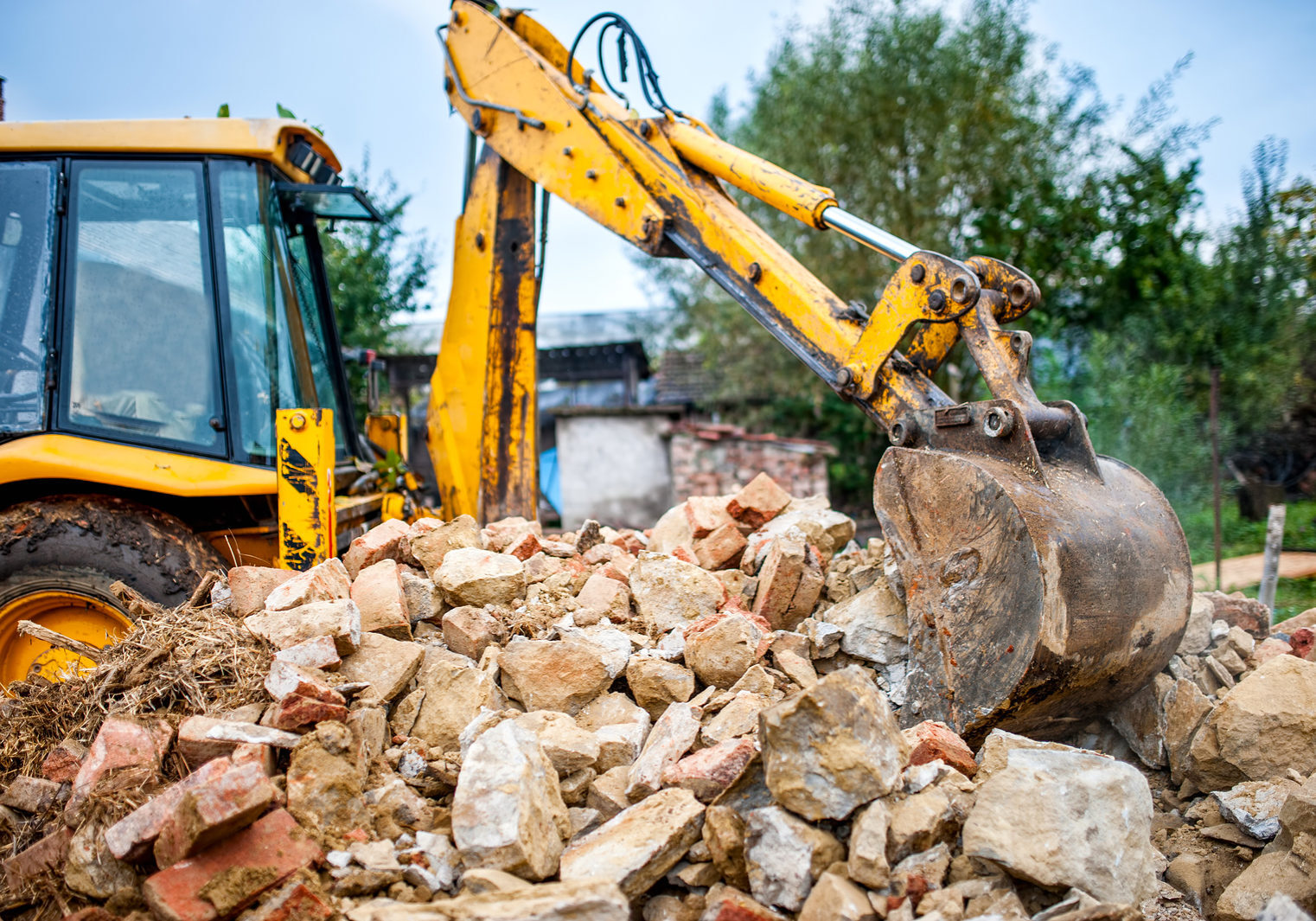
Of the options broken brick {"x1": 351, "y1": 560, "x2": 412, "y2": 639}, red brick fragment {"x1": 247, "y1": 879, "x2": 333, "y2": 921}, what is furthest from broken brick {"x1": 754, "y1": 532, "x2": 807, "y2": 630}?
red brick fragment {"x1": 247, "y1": 879, "x2": 333, "y2": 921}

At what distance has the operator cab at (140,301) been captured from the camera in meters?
3.14

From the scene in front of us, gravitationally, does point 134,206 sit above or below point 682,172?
below

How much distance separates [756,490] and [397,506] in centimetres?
188

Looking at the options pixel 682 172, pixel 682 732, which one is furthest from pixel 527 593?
pixel 682 172

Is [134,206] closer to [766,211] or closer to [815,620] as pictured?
[815,620]

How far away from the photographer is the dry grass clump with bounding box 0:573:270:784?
88.6 inches

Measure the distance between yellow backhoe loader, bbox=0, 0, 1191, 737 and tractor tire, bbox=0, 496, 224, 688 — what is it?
0.01 m

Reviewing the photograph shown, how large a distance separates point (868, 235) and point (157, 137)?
2.90m

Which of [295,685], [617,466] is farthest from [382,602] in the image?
[617,466]

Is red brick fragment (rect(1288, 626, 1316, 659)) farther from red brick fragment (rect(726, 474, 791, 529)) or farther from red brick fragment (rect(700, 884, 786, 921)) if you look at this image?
red brick fragment (rect(700, 884, 786, 921))

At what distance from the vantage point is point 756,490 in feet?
12.6

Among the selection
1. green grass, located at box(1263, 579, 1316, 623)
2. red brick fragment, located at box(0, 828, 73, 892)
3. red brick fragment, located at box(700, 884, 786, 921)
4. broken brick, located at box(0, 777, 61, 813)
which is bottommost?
green grass, located at box(1263, 579, 1316, 623)

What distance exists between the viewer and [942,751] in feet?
6.91

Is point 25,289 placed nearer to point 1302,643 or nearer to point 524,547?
point 524,547
